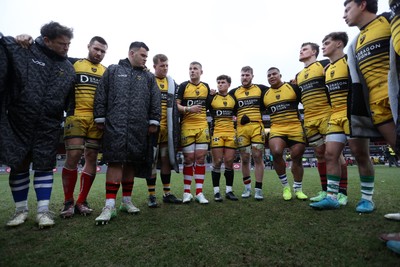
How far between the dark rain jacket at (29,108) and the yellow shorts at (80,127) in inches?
18.9

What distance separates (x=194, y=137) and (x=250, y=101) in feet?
4.81

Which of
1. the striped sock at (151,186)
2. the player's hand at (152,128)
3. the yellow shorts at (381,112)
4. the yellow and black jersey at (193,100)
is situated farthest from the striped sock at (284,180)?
the player's hand at (152,128)

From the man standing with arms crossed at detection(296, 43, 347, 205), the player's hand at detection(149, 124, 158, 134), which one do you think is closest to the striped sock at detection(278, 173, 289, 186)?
the man standing with arms crossed at detection(296, 43, 347, 205)

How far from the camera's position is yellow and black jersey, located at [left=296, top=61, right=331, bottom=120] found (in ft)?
15.1

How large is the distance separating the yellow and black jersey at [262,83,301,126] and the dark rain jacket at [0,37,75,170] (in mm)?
3889

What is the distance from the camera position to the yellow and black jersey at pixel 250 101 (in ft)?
→ 18.1

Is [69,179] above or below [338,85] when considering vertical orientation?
below

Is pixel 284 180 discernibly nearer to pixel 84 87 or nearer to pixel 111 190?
pixel 111 190

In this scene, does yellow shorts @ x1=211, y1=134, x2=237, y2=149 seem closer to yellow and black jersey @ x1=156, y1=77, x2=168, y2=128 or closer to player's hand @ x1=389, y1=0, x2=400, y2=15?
yellow and black jersey @ x1=156, y1=77, x2=168, y2=128

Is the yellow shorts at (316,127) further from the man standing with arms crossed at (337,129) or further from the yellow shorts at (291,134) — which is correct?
the man standing with arms crossed at (337,129)

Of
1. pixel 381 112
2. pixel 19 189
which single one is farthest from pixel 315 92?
pixel 19 189

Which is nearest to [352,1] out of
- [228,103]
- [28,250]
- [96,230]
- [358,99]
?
[358,99]

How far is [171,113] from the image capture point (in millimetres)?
4707

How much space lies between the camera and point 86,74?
4.16 meters
